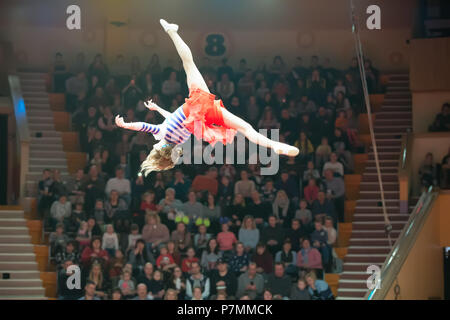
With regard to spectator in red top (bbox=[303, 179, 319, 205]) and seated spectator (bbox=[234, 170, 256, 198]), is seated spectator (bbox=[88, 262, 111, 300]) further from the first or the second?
spectator in red top (bbox=[303, 179, 319, 205])

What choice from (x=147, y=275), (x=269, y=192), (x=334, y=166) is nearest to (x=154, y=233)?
(x=147, y=275)

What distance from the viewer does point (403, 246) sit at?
486 inches

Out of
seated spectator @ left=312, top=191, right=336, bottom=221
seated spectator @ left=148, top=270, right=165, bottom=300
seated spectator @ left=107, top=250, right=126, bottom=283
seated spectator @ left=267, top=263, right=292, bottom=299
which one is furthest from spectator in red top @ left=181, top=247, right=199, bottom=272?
seated spectator @ left=312, top=191, right=336, bottom=221

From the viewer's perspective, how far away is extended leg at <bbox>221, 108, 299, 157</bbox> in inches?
284

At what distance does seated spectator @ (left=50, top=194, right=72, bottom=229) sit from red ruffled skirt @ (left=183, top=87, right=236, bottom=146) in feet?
19.3

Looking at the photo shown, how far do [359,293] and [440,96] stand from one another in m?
3.91

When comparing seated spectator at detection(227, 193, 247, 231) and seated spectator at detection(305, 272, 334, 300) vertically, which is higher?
seated spectator at detection(227, 193, 247, 231)

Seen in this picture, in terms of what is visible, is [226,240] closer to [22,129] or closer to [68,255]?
[68,255]

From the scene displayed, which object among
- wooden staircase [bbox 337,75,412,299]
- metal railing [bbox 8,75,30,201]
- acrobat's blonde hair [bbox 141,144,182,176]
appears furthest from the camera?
metal railing [bbox 8,75,30,201]

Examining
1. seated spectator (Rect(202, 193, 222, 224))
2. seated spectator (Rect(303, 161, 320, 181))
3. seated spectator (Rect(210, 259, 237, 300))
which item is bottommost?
seated spectator (Rect(210, 259, 237, 300))

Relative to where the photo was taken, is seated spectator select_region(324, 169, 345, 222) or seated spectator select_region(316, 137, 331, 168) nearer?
seated spectator select_region(324, 169, 345, 222)

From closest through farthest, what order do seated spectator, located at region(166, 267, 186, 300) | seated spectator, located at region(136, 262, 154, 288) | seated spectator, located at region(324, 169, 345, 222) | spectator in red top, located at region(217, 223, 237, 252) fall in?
seated spectator, located at region(166, 267, 186, 300)
seated spectator, located at region(136, 262, 154, 288)
spectator in red top, located at region(217, 223, 237, 252)
seated spectator, located at region(324, 169, 345, 222)

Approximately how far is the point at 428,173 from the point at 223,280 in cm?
376

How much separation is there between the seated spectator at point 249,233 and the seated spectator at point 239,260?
0.17 meters
